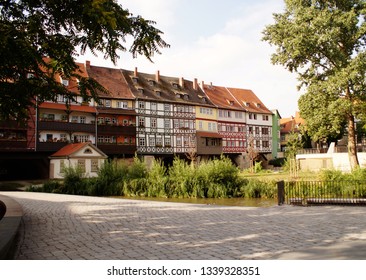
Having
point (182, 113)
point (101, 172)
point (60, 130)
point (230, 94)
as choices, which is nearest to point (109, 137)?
point (60, 130)

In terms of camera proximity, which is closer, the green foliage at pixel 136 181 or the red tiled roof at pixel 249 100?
the green foliage at pixel 136 181

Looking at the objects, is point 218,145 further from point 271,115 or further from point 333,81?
point 333,81

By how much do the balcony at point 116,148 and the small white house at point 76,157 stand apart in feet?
6.02

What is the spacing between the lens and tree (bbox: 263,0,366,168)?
24.2 m

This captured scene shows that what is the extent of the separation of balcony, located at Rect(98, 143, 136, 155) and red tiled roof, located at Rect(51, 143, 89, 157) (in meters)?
3.46

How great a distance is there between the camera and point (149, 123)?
44875mm

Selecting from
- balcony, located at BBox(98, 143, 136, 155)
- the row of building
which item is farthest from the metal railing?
balcony, located at BBox(98, 143, 136, 155)

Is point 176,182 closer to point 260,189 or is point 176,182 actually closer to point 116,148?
point 260,189

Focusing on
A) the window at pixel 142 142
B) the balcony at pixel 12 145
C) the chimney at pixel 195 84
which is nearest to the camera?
the balcony at pixel 12 145

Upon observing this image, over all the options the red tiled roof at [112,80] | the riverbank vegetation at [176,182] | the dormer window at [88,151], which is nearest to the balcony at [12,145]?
the dormer window at [88,151]

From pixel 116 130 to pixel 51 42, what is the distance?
34.9m

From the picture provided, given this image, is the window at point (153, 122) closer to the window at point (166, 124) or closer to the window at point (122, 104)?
the window at point (166, 124)

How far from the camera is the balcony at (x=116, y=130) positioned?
40.4 m
